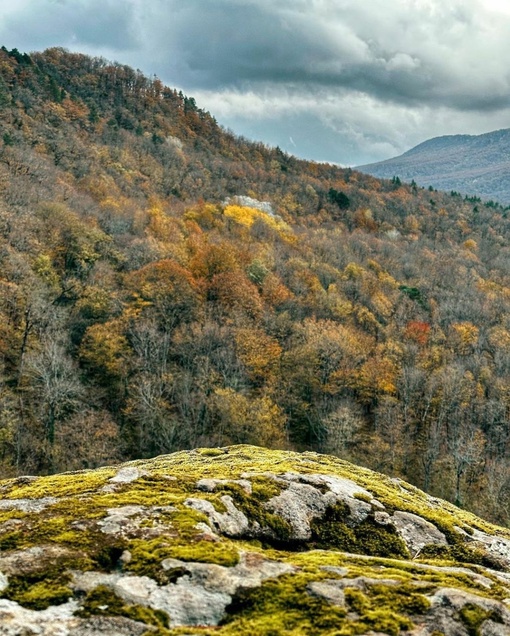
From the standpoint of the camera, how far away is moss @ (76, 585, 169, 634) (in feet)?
19.7

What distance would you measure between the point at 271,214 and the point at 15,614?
456 ft

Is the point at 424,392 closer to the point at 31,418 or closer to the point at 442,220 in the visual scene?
the point at 31,418

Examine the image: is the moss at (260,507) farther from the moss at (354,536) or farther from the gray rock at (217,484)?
the moss at (354,536)

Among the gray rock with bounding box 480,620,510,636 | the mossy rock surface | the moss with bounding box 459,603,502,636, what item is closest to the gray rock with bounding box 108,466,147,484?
the mossy rock surface

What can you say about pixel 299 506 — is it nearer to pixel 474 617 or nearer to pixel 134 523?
pixel 134 523

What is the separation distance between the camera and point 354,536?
10930 mm

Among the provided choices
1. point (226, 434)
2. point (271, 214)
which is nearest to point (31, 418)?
point (226, 434)

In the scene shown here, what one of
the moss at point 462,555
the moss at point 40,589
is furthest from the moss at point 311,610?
the moss at point 462,555

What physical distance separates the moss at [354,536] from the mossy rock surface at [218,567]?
0.03 meters

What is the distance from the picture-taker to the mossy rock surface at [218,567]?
20.1 feet

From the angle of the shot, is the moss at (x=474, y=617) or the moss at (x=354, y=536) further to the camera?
the moss at (x=354, y=536)

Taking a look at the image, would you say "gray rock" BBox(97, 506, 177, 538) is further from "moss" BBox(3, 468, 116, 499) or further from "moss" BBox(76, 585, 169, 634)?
"moss" BBox(3, 468, 116, 499)

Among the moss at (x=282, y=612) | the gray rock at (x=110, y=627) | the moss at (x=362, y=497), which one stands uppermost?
the gray rock at (x=110, y=627)

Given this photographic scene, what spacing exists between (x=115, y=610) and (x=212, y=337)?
180 feet
